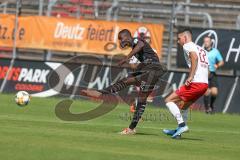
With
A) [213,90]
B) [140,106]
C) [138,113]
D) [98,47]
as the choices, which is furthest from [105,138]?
[98,47]

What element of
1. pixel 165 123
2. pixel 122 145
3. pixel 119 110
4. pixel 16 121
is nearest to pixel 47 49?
pixel 119 110

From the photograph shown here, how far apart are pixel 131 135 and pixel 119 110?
7499 mm

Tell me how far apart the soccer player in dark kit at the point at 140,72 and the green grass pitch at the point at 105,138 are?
52 cm

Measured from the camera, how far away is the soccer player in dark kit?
52.1ft

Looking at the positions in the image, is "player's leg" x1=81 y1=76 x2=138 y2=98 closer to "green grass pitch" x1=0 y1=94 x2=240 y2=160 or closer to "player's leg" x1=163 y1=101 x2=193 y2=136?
"green grass pitch" x1=0 y1=94 x2=240 y2=160

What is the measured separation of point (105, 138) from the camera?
46.5 feet

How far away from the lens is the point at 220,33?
85.4ft

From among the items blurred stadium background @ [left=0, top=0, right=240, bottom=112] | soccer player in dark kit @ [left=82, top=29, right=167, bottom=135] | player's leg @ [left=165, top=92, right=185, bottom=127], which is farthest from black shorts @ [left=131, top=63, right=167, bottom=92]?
blurred stadium background @ [left=0, top=0, right=240, bottom=112]

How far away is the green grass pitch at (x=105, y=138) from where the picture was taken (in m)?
11.7

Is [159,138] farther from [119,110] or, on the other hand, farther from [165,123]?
[119,110]

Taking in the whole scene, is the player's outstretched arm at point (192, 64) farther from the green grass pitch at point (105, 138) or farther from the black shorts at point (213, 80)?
the black shorts at point (213, 80)

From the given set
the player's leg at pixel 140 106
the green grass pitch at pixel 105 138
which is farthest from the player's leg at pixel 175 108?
the player's leg at pixel 140 106

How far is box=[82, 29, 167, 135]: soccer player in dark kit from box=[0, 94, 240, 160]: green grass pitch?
516 mm

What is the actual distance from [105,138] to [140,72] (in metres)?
2.92
